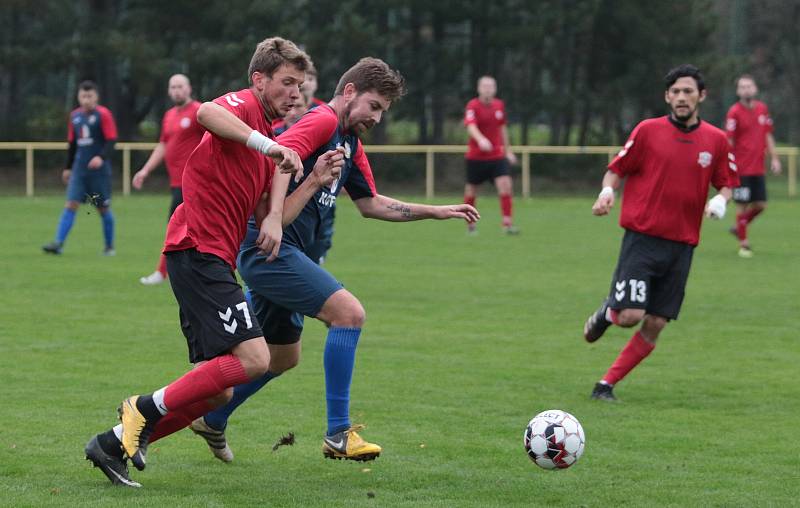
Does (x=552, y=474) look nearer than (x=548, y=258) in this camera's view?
Yes

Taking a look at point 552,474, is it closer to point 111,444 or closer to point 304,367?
point 111,444

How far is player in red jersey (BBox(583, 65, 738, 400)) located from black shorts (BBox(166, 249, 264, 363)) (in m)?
3.04

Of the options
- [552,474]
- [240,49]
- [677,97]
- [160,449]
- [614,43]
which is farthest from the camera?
[614,43]

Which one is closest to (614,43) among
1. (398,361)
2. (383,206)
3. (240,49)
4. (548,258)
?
(240,49)

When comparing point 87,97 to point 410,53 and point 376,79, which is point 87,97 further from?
point 410,53

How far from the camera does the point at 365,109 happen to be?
6.11m

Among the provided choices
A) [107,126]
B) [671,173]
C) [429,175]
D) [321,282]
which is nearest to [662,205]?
[671,173]

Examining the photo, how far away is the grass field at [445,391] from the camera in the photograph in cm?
583

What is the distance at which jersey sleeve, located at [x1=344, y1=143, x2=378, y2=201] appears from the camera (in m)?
6.49

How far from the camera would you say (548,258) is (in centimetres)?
1680

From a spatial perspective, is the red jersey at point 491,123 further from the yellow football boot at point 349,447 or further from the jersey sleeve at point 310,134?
the yellow football boot at point 349,447

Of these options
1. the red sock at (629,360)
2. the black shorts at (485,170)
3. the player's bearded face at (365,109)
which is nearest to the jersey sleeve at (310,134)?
the player's bearded face at (365,109)

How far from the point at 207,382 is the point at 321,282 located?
766mm

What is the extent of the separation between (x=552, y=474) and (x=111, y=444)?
6.44 ft
